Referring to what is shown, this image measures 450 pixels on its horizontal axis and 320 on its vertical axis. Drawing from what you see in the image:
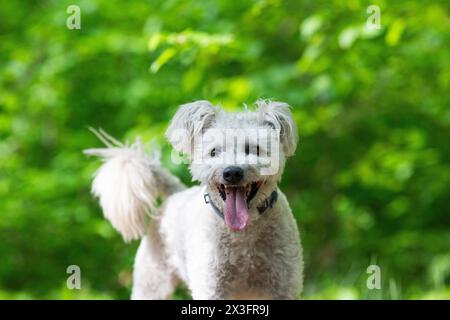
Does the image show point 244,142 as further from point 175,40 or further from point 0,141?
point 0,141

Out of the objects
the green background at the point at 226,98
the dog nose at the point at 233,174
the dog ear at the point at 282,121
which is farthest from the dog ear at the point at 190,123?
the green background at the point at 226,98

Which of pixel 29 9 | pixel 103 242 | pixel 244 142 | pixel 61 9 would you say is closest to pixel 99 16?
pixel 61 9

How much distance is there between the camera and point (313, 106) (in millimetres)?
7676

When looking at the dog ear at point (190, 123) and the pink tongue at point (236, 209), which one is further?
the dog ear at point (190, 123)

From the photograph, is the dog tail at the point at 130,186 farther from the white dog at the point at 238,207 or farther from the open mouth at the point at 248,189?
the open mouth at the point at 248,189

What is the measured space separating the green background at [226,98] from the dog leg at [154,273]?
2232 millimetres

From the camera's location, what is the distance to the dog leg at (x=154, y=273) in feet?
14.5

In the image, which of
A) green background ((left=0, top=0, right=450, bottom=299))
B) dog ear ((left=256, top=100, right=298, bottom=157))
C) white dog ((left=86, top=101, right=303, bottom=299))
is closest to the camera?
white dog ((left=86, top=101, right=303, bottom=299))

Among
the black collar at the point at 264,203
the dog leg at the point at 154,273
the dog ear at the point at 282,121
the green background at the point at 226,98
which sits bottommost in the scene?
the dog leg at the point at 154,273

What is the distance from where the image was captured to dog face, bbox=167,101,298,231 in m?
3.40

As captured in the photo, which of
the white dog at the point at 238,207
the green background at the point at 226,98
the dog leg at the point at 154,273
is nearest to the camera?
the white dog at the point at 238,207

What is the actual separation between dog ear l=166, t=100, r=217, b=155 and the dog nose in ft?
1.17

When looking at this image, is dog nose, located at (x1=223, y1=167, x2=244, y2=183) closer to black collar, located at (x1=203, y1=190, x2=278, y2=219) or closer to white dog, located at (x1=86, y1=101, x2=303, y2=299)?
white dog, located at (x1=86, y1=101, x2=303, y2=299)

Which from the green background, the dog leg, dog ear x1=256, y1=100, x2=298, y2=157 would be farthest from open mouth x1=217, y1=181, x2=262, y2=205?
the green background
